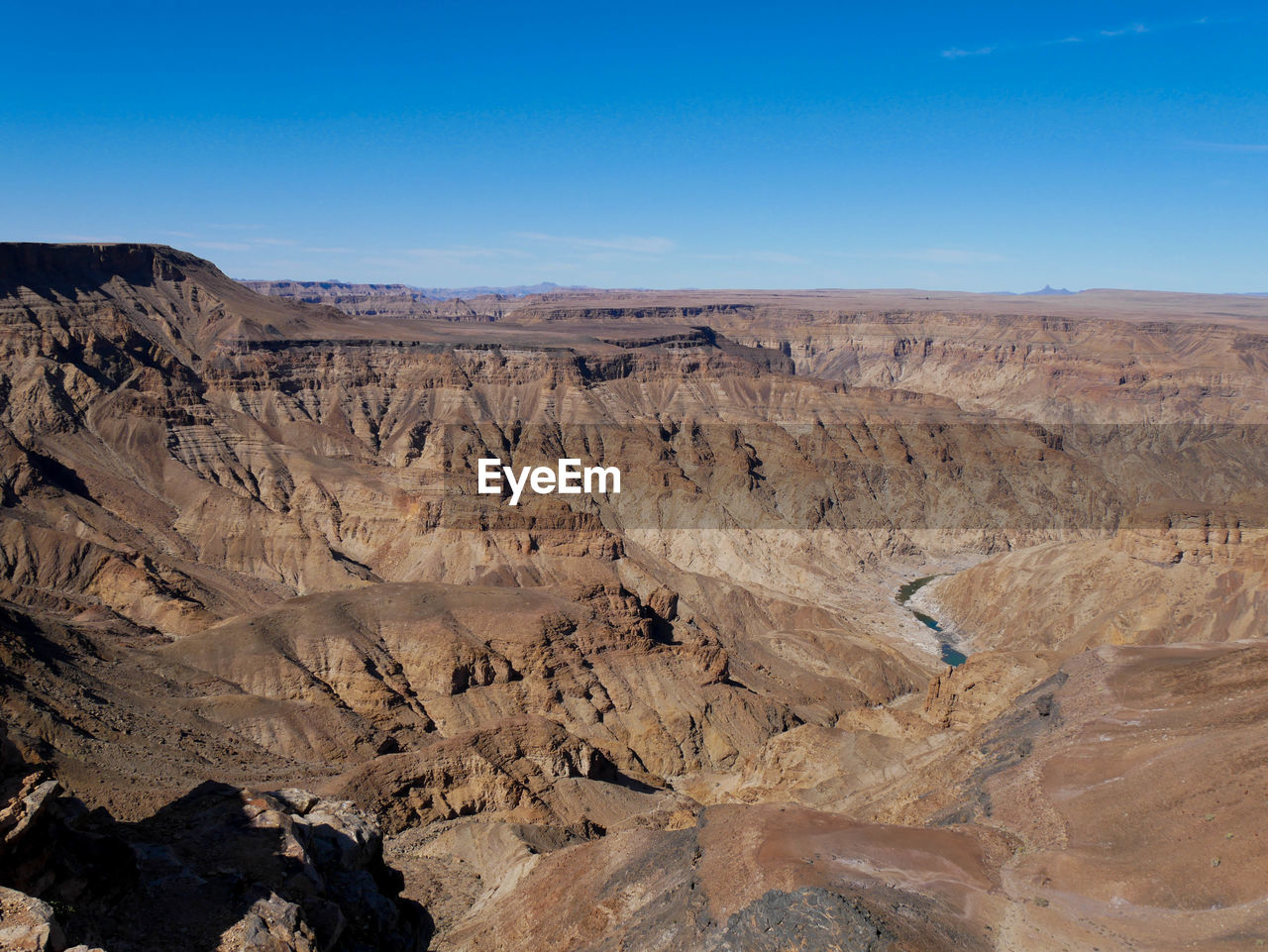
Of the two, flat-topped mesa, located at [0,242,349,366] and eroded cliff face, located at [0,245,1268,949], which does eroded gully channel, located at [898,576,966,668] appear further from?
flat-topped mesa, located at [0,242,349,366]

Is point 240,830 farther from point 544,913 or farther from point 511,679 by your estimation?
point 511,679

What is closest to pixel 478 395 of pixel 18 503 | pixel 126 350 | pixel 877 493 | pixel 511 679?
pixel 126 350

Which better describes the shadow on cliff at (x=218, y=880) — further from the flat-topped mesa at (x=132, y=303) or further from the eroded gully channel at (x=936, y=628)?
the flat-topped mesa at (x=132, y=303)

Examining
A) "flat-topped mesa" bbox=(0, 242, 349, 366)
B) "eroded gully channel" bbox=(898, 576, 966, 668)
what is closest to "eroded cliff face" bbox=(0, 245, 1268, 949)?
"flat-topped mesa" bbox=(0, 242, 349, 366)

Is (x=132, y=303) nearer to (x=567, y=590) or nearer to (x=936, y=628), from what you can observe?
(x=567, y=590)

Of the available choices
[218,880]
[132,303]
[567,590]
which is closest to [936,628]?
[567,590]

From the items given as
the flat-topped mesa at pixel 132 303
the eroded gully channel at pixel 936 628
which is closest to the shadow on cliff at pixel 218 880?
the eroded gully channel at pixel 936 628
